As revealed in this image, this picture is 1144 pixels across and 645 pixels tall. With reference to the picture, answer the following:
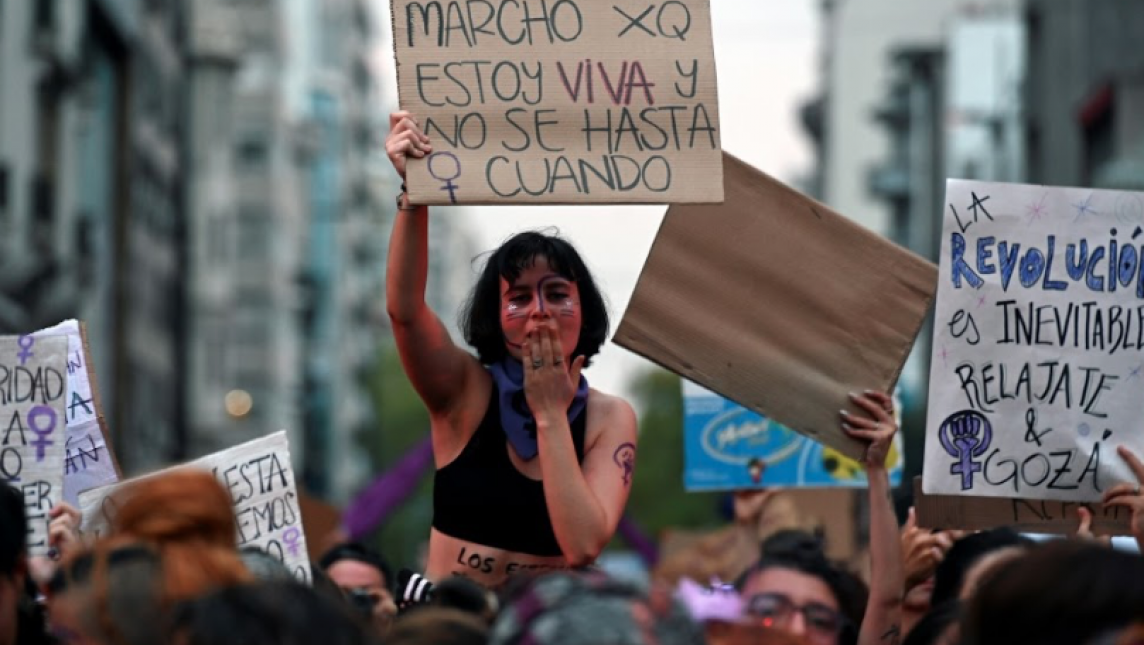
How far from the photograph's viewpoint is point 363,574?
796cm

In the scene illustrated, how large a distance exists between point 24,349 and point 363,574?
74.1 inches

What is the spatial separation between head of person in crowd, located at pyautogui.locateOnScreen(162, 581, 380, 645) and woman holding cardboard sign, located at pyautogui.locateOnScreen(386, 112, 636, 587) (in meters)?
1.73

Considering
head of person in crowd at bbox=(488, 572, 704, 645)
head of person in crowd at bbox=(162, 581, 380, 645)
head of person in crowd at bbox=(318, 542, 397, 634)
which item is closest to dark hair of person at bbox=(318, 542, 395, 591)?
head of person in crowd at bbox=(318, 542, 397, 634)

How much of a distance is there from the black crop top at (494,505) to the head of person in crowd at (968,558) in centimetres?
100

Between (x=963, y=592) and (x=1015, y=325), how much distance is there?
1.24 meters

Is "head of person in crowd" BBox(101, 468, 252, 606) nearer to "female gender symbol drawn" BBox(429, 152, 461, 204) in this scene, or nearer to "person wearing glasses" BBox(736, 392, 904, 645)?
"female gender symbol drawn" BBox(429, 152, 461, 204)

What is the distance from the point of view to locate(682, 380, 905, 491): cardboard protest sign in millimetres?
9922

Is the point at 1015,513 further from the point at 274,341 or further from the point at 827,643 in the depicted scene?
the point at 274,341

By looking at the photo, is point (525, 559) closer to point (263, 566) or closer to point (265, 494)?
point (263, 566)

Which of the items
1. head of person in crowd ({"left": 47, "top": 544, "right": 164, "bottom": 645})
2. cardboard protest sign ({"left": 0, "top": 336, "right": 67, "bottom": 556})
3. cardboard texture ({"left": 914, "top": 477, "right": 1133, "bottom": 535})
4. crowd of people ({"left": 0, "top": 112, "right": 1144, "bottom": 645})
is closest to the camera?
crowd of people ({"left": 0, "top": 112, "right": 1144, "bottom": 645})

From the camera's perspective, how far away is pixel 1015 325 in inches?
267

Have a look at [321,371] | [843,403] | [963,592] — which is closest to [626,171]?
[843,403]

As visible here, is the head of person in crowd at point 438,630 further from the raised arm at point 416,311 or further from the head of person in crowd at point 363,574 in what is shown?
the head of person in crowd at point 363,574

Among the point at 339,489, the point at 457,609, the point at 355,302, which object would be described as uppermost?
the point at 457,609
